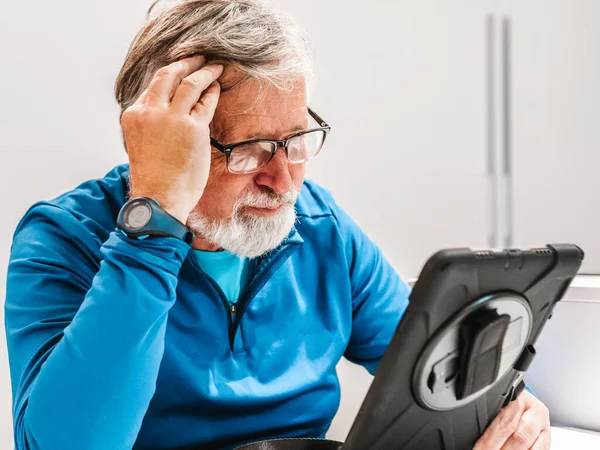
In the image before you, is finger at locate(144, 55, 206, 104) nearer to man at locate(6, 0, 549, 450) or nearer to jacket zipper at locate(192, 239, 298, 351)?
man at locate(6, 0, 549, 450)

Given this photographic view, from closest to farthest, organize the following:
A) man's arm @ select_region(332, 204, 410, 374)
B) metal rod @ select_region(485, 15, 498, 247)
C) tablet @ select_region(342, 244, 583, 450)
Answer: tablet @ select_region(342, 244, 583, 450) → man's arm @ select_region(332, 204, 410, 374) → metal rod @ select_region(485, 15, 498, 247)

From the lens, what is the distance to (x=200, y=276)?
990mm

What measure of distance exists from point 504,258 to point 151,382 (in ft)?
1.45

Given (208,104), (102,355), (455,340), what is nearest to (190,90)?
(208,104)

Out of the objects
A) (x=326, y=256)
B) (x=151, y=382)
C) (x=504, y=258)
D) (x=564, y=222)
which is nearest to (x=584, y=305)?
(x=326, y=256)

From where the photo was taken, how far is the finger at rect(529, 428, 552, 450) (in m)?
0.85

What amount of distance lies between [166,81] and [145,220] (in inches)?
8.5

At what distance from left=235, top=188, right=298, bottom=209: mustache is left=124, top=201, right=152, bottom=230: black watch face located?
0.22m

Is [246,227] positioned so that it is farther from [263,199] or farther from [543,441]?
[543,441]

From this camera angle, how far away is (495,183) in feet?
7.70

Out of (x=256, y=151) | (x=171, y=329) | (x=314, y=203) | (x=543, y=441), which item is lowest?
(x=543, y=441)

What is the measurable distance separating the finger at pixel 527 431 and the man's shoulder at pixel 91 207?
24.4 inches

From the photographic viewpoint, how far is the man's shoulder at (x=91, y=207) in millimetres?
948

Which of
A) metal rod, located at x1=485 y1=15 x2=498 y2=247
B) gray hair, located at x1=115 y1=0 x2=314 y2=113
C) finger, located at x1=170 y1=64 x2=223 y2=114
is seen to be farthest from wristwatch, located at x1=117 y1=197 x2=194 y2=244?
metal rod, located at x1=485 y1=15 x2=498 y2=247
